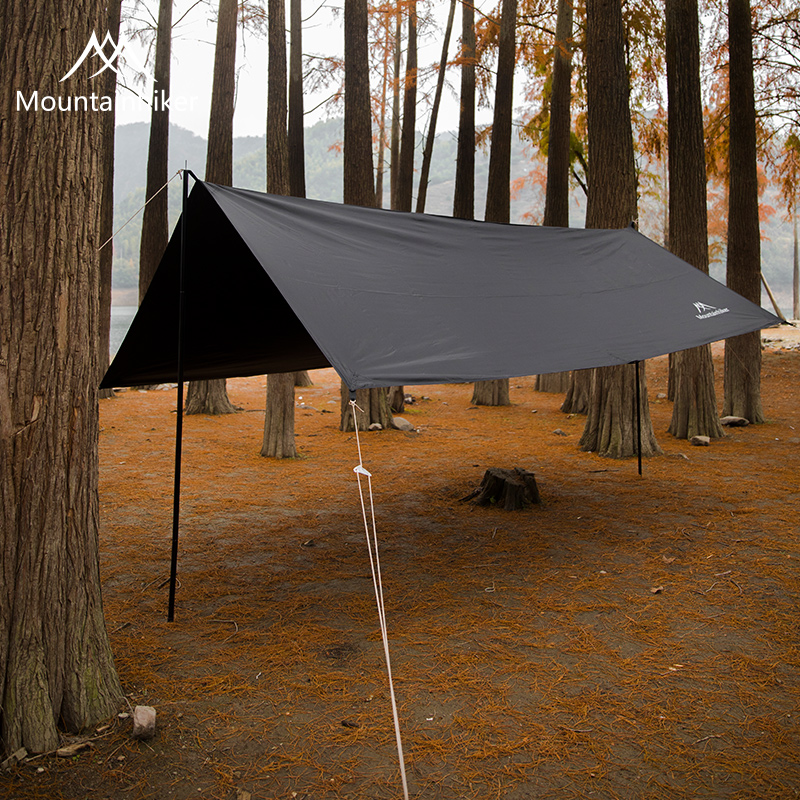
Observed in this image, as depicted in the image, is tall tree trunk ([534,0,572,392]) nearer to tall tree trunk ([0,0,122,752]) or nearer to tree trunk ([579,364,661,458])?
tree trunk ([579,364,661,458])

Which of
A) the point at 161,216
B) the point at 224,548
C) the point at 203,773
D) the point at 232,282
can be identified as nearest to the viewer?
the point at 203,773

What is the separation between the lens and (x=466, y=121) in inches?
412

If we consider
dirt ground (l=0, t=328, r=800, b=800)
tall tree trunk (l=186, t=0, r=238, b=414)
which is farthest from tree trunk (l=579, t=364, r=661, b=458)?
tall tree trunk (l=186, t=0, r=238, b=414)

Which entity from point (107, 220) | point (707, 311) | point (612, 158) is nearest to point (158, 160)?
point (107, 220)

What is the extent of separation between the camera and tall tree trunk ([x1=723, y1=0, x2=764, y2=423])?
7.94 m

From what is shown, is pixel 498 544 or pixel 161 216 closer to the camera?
pixel 498 544

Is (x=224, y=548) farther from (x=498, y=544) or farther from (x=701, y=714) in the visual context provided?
(x=701, y=714)

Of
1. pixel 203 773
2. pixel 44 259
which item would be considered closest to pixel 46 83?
pixel 44 259

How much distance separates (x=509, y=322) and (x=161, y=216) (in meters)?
8.71

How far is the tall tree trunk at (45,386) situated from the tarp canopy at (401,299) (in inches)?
31.6

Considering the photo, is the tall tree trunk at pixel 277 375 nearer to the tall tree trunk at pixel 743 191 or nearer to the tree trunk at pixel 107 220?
the tree trunk at pixel 107 220

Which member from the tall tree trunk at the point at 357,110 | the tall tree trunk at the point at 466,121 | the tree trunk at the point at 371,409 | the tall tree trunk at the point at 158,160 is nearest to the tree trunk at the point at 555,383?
the tall tree trunk at the point at 466,121

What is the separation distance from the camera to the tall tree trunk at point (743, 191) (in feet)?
26.0

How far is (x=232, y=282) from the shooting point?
12.1 ft
